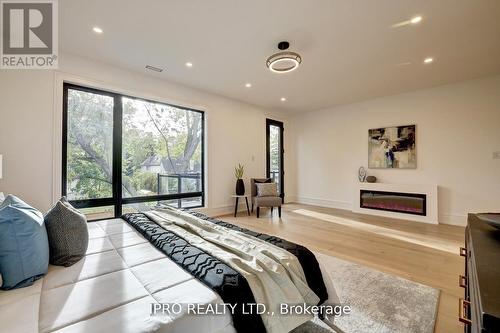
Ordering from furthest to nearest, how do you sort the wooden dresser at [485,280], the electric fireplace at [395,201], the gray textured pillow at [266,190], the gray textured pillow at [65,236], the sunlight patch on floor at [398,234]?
Result: the gray textured pillow at [266,190] → the electric fireplace at [395,201] → the sunlight patch on floor at [398,234] → the gray textured pillow at [65,236] → the wooden dresser at [485,280]

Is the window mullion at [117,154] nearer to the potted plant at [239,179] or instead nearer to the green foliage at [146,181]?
the green foliage at [146,181]

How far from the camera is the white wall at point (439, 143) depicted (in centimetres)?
383

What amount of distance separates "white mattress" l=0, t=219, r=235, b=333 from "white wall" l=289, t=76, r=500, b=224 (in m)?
5.15

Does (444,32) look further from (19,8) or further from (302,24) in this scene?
(19,8)

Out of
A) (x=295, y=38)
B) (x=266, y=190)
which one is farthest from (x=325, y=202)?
(x=295, y=38)

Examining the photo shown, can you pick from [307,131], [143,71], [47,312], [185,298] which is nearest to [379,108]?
[307,131]

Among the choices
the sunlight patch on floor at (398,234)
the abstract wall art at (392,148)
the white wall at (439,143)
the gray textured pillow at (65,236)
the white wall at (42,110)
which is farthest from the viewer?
the abstract wall art at (392,148)

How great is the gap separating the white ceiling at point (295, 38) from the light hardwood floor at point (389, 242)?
2713 millimetres

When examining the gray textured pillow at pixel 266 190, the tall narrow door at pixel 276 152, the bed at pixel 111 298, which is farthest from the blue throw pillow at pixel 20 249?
the tall narrow door at pixel 276 152

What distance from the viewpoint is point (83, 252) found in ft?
4.30

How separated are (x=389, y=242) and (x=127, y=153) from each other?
4.40 m

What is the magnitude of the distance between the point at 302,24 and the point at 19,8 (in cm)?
306

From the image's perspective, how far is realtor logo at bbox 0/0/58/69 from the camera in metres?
2.26

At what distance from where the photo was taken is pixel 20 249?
3.32 feet
